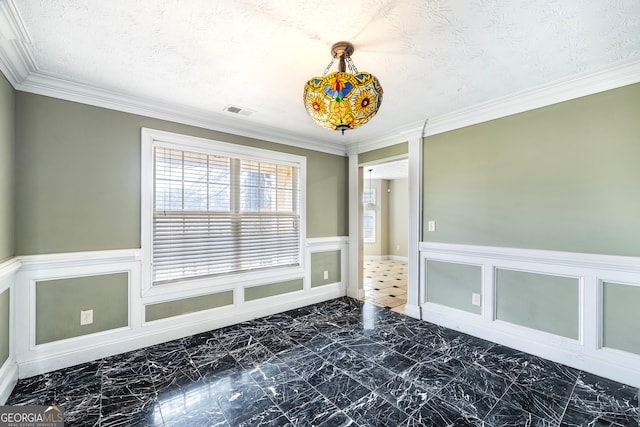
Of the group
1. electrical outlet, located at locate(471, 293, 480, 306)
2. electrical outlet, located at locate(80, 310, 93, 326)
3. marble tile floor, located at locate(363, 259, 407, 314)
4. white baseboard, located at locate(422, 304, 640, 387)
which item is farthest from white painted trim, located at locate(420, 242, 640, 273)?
electrical outlet, located at locate(80, 310, 93, 326)

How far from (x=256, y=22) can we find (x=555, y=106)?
2686mm

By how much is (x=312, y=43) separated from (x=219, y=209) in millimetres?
2148

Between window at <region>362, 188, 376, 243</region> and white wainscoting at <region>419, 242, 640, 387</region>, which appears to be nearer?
white wainscoting at <region>419, 242, 640, 387</region>

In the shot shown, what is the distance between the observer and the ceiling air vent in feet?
9.85

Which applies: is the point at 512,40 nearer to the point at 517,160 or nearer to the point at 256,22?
the point at 517,160

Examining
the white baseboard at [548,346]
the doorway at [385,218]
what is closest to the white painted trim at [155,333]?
the white baseboard at [548,346]

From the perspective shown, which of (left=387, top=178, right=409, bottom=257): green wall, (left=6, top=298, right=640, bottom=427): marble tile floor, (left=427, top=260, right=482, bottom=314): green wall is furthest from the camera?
(left=387, top=178, right=409, bottom=257): green wall

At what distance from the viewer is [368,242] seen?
827 centimetres

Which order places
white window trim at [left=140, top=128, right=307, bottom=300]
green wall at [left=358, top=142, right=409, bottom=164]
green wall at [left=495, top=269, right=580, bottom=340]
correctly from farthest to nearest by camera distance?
green wall at [left=358, top=142, right=409, bottom=164]
white window trim at [left=140, top=128, right=307, bottom=300]
green wall at [left=495, top=269, right=580, bottom=340]

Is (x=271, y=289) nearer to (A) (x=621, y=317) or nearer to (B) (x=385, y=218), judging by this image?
(A) (x=621, y=317)

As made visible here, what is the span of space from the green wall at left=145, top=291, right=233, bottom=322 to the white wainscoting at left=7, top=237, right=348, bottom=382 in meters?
0.04

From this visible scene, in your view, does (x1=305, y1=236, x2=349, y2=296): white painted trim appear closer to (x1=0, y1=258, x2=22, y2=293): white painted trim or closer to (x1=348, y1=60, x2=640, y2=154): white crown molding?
(x1=348, y1=60, x2=640, y2=154): white crown molding

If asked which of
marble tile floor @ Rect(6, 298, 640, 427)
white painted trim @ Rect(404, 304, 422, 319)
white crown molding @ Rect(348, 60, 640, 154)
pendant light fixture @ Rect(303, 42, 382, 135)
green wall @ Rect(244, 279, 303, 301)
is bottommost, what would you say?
marble tile floor @ Rect(6, 298, 640, 427)

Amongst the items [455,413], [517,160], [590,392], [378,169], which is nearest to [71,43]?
[455,413]
